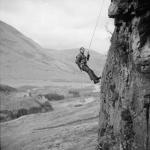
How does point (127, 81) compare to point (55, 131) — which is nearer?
point (127, 81)

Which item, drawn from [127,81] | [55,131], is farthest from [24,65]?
[127,81]

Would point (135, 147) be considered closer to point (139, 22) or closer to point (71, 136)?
point (139, 22)

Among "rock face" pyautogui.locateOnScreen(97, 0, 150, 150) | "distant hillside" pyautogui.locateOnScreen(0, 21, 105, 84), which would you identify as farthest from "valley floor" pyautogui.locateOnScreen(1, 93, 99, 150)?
"distant hillside" pyautogui.locateOnScreen(0, 21, 105, 84)

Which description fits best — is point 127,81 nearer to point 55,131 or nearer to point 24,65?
point 55,131

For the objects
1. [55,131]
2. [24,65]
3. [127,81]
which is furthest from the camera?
[24,65]

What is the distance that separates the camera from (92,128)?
93.9 ft

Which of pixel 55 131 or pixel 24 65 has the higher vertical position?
pixel 24 65

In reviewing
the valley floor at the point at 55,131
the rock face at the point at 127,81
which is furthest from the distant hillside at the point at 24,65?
the rock face at the point at 127,81

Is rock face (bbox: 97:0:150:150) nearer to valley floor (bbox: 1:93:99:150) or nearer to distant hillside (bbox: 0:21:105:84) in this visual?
valley floor (bbox: 1:93:99:150)

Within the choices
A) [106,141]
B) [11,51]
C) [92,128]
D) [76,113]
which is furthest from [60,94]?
[11,51]

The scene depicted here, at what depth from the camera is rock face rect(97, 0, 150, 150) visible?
48.8ft

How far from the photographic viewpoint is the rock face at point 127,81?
14.9 metres

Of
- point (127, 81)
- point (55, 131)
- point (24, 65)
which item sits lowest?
point (55, 131)

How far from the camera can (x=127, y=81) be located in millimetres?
16297
